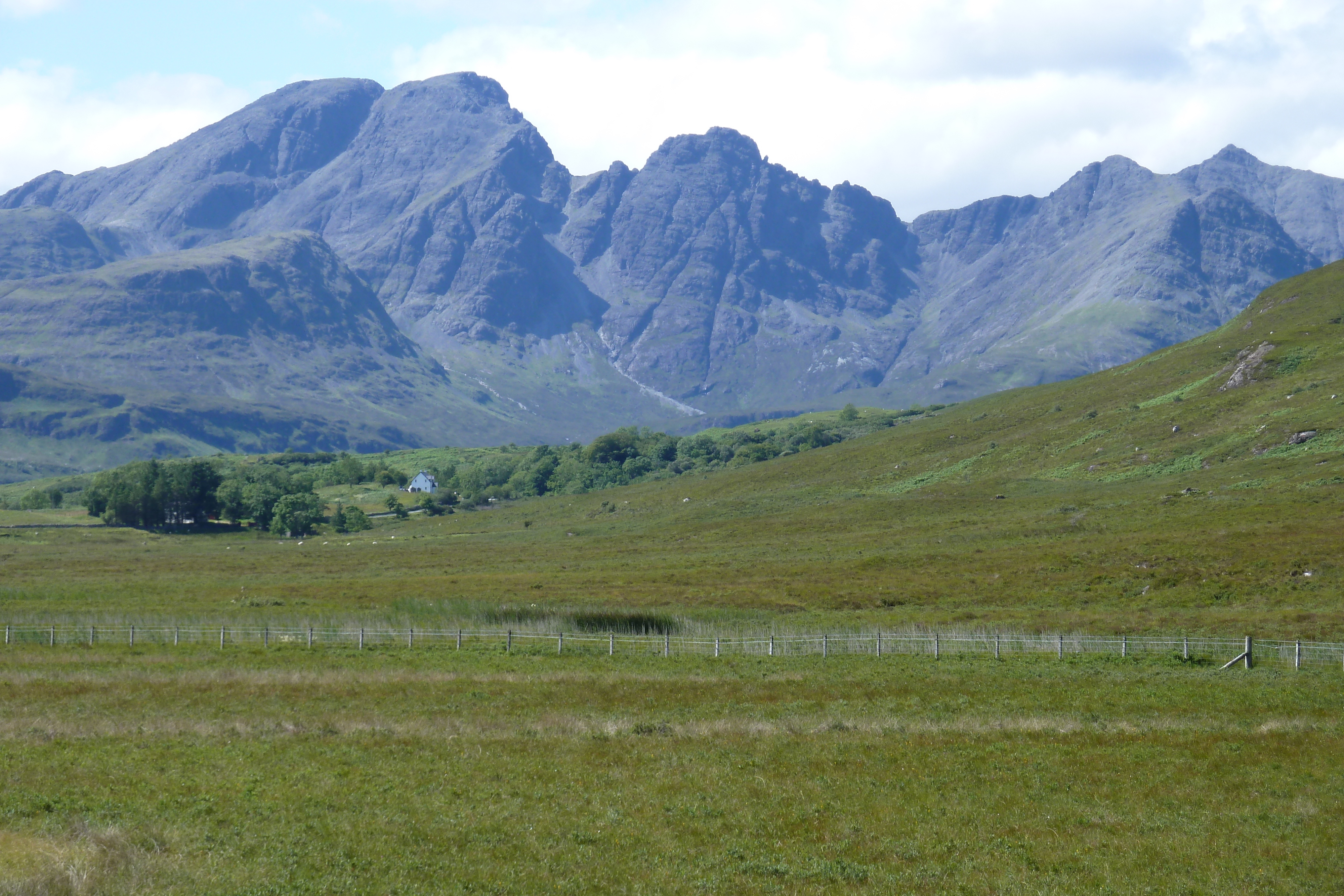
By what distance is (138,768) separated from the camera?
29.9 m

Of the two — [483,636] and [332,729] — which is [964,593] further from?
[332,729]

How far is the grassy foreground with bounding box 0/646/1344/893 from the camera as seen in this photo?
21.7 meters

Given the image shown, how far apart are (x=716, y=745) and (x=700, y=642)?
28.8 meters

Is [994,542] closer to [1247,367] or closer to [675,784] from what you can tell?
[1247,367]

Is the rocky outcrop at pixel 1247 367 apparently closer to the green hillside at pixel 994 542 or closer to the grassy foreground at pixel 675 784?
the green hillside at pixel 994 542

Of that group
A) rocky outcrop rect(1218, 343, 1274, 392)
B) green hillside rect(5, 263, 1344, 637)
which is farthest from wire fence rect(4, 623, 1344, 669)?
rocky outcrop rect(1218, 343, 1274, 392)

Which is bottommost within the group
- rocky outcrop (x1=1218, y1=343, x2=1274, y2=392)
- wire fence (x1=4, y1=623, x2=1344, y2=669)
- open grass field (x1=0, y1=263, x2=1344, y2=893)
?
wire fence (x1=4, y1=623, x2=1344, y2=669)

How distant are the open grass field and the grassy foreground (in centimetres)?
13

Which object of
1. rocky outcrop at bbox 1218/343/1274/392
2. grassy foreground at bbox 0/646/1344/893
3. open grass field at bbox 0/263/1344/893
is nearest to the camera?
grassy foreground at bbox 0/646/1344/893

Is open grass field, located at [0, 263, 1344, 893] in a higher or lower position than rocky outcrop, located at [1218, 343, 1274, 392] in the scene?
lower

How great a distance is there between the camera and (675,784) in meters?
Result: 29.0

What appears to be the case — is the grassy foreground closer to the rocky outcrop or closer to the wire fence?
the wire fence

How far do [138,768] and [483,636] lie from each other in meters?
36.9

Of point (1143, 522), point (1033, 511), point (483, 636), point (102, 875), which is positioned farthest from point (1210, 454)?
point (102, 875)
